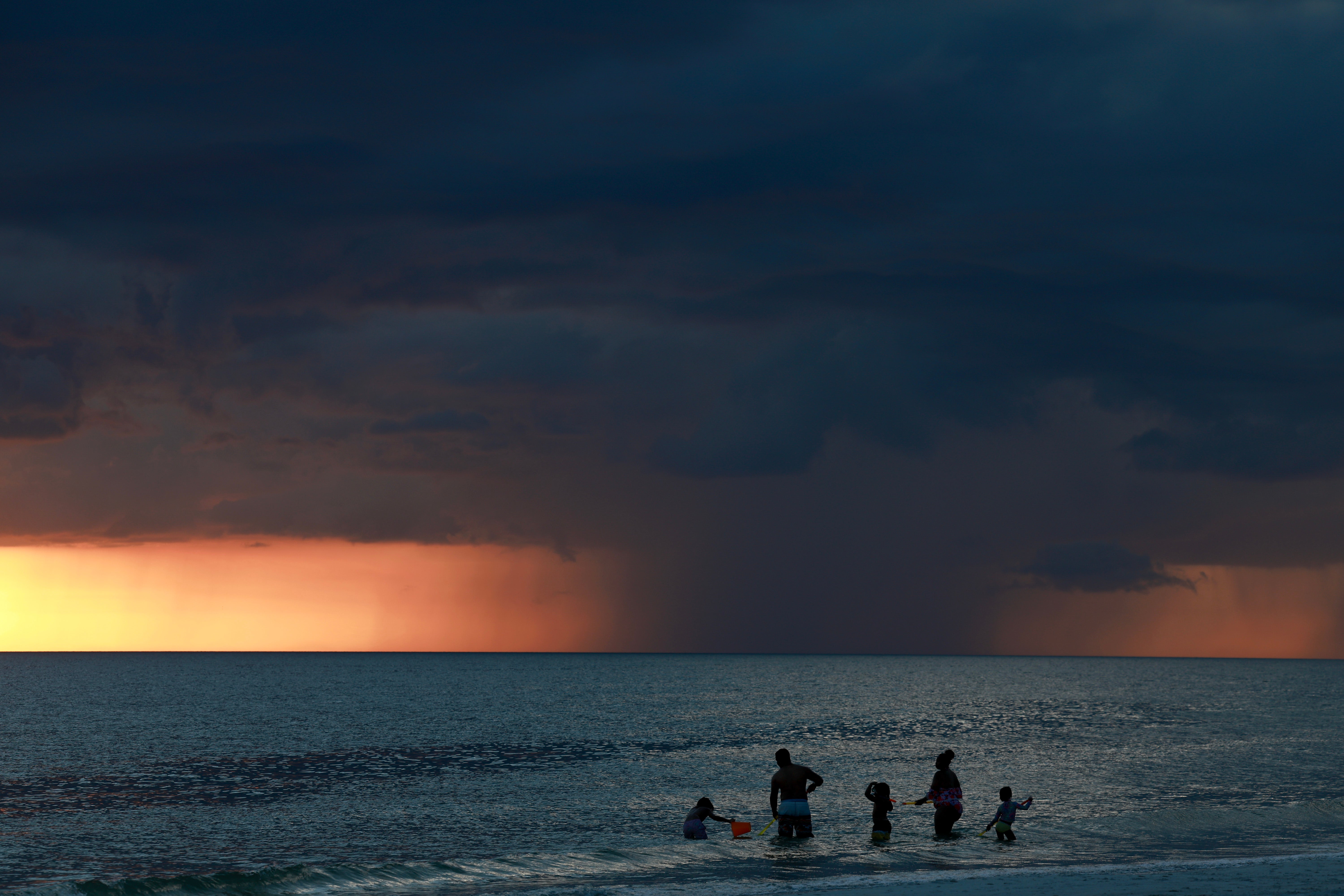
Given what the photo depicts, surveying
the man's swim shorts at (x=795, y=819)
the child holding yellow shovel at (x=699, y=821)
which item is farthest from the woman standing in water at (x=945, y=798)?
the child holding yellow shovel at (x=699, y=821)

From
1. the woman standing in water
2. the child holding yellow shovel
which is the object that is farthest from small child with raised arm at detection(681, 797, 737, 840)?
the woman standing in water

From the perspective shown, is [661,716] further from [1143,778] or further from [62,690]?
[62,690]

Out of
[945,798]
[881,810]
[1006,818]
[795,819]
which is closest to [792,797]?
[795,819]

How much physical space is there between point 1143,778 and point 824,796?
17.2 meters

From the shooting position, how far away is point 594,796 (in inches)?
1756

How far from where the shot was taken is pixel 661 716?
333 feet

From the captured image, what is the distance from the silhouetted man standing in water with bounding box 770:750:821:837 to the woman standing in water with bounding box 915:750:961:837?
324 centimetres

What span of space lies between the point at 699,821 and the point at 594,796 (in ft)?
46.1

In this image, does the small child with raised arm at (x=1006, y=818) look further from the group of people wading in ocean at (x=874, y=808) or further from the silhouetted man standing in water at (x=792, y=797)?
the silhouetted man standing in water at (x=792, y=797)

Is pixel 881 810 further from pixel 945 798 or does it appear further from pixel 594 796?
pixel 594 796

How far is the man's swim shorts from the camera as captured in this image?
1198 inches

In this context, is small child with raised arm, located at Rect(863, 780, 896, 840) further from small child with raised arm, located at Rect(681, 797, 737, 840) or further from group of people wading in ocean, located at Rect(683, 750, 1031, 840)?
small child with raised arm, located at Rect(681, 797, 737, 840)

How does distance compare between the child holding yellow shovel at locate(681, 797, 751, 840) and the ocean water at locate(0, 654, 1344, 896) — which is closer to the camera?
the ocean water at locate(0, 654, 1344, 896)

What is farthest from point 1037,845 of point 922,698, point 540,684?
point 540,684
